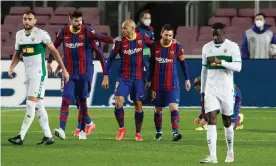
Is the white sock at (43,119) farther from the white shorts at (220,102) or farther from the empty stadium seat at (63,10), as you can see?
the empty stadium seat at (63,10)

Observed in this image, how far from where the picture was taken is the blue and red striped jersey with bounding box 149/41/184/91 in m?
18.8

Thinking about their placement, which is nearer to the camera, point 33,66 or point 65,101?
point 33,66

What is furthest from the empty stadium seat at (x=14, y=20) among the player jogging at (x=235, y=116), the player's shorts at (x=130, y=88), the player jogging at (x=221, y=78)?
the player jogging at (x=221, y=78)

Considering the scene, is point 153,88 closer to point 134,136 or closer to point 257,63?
point 134,136

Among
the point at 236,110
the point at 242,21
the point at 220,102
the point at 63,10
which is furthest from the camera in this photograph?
the point at 63,10

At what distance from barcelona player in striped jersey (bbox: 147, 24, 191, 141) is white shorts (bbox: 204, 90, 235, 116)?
3.58 m

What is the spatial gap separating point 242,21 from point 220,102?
16246mm

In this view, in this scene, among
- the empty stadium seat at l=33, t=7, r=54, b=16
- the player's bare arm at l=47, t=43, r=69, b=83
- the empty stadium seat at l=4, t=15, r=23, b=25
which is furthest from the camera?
the empty stadium seat at l=33, t=7, r=54, b=16

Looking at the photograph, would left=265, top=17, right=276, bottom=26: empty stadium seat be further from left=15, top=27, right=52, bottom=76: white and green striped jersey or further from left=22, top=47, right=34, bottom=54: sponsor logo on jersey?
left=22, top=47, right=34, bottom=54: sponsor logo on jersey

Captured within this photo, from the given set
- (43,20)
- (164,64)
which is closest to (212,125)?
(164,64)

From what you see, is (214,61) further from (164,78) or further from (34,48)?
(164,78)

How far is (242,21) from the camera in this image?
31.2 metres

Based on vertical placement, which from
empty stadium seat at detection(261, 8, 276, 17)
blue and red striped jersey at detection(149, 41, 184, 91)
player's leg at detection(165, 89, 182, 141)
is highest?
empty stadium seat at detection(261, 8, 276, 17)

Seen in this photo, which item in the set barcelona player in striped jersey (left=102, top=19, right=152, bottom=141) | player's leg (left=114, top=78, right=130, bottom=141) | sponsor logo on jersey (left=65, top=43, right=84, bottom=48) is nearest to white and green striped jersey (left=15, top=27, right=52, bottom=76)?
sponsor logo on jersey (left=65, top=43, right=84, bottom=48)
